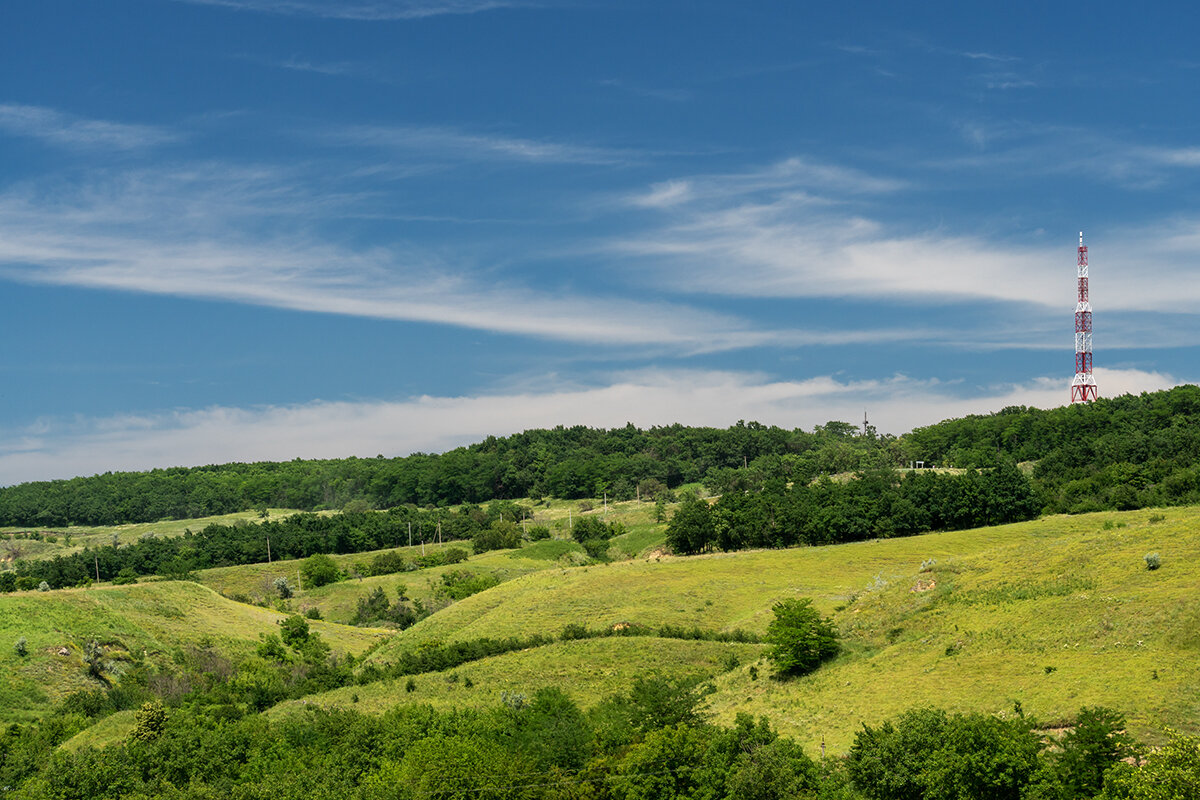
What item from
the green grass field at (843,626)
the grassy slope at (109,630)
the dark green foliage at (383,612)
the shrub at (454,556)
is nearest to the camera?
the green grass field at (843,626)

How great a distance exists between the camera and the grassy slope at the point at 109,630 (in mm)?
73562

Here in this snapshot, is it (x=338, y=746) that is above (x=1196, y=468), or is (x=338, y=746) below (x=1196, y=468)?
below

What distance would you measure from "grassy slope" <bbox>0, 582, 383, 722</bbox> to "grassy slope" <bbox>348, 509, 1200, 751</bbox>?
17807 millimetres

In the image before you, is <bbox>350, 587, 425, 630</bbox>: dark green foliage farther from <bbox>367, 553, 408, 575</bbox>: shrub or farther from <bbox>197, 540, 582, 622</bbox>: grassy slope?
<bbox>367, 553, 408, 575</bbox>: shrub

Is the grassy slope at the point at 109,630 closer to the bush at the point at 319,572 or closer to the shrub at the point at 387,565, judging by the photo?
the bush at the point at 319,572

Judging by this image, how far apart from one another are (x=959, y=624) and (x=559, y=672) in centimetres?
2503

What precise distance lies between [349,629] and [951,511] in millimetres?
66585

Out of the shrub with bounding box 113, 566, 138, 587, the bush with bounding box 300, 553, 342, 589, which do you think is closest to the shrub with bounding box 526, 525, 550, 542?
the bush with bounding box 300, 553, 342, 589

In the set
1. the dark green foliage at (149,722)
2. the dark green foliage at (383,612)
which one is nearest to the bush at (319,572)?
the dark green foliage at (383,612)

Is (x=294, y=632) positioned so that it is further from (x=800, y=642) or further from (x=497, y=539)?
(x=497, y=539)

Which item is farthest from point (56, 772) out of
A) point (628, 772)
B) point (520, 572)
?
point (520, 572)

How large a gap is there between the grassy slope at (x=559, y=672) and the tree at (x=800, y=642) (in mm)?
6592

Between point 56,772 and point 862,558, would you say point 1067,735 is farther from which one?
point 862,558

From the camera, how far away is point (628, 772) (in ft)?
130
